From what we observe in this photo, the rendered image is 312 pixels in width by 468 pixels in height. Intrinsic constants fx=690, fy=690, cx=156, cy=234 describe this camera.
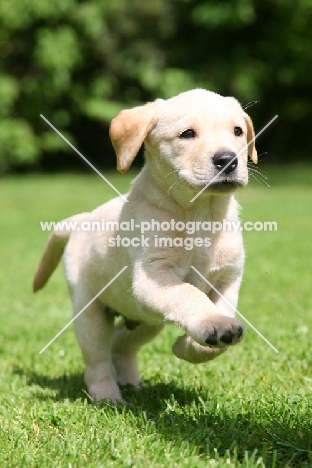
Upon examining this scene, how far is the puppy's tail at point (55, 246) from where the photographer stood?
4.78 meters

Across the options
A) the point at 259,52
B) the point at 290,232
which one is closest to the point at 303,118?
the point at 259,52

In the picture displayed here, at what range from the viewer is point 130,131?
3.89 m

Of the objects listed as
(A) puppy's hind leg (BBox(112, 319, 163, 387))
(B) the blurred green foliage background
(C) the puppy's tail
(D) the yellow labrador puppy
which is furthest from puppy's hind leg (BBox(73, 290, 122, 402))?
(B) the blurred green foliage background

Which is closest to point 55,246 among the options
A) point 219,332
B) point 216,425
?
point 216,425

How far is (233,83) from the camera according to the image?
30.0m

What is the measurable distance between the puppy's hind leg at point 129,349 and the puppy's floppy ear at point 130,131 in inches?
47.8

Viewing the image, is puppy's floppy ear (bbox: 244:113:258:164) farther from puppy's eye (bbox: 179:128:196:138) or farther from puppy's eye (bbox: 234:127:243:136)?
puppy's eye (bbox: 179:128:196:138)

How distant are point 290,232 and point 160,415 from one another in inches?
338

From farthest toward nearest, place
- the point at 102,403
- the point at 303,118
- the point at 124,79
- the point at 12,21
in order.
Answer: the point at 303,118, the point at 124,79, the point at 12,21, the point at 102,403

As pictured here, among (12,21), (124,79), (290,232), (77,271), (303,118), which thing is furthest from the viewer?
(303,118)

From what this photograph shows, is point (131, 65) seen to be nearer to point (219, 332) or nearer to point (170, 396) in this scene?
point (170, 396)

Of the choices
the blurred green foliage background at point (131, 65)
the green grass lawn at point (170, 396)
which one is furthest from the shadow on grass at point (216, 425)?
the blurred green foliage background at point (131, 65)

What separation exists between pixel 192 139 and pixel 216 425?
4.78 ft

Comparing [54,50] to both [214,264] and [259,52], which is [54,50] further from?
[214,264]
